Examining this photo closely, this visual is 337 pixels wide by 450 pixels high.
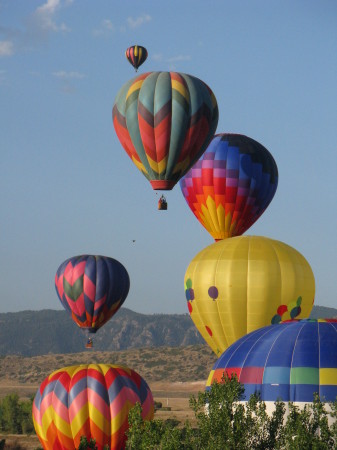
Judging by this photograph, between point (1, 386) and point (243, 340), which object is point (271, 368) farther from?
point (1, 386)

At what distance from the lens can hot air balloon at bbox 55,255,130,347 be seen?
6325 cm

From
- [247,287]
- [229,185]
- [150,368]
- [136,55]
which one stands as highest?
[136,55]

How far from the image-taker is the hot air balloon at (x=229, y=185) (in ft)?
192

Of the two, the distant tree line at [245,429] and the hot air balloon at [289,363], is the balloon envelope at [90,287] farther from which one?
the distant tree line at [245,429]

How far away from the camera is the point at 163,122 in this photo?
158ft

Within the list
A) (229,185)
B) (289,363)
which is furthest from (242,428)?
(229,185)

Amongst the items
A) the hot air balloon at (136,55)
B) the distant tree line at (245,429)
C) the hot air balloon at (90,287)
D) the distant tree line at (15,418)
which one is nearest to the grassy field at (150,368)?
the hot air balloon at (90,287)

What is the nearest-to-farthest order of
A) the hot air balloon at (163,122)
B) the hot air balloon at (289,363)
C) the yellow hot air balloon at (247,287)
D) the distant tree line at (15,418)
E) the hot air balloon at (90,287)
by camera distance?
the hot air balloon at (289,363) < the hot air balloon at (163,122) < the yellow hot air balloon at (247,287) < the distant tree line at (15,418) < the hot air balloon at (90,287)

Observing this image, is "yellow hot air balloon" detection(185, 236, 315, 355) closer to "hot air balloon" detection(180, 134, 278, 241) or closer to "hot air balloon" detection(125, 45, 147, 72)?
"hot air balloon" detection(180, 134, 278, 241)

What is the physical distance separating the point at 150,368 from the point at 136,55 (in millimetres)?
63524

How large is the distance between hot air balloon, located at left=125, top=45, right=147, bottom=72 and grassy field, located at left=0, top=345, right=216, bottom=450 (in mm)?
34602

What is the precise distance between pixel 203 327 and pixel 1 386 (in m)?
65.6

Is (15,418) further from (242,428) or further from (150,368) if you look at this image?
(150,368)

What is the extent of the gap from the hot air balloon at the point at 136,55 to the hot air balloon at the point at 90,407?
2564 cm
